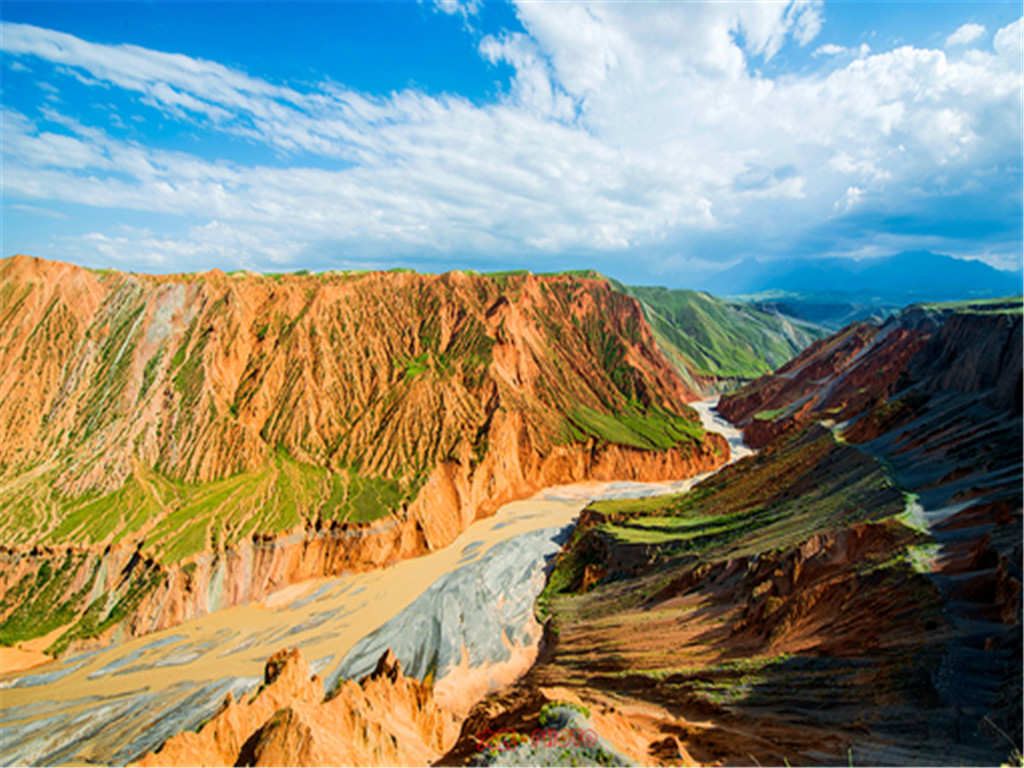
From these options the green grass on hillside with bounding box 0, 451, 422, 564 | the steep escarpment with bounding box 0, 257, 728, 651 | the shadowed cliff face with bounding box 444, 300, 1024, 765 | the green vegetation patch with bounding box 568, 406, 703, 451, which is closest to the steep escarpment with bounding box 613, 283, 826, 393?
the green vegetation patch with bounding box 568, 406, 703, 451

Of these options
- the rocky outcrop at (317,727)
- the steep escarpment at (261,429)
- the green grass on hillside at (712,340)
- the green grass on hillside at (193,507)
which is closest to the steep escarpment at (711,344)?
the green grass on hillside at (712,340)

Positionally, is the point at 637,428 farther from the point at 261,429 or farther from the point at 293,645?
the point at 293,645

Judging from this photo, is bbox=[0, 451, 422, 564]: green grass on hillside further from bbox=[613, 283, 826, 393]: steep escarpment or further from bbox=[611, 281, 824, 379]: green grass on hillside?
bbox=[611, 281, 824, 379]: green grass on hillside

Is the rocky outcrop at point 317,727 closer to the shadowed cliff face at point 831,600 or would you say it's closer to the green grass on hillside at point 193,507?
the shadowed cliff face at point 831,600

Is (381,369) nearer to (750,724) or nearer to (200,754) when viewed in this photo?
(200,754)

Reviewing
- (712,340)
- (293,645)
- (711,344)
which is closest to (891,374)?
(293,645)

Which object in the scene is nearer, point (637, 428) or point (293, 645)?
point (293, 645)

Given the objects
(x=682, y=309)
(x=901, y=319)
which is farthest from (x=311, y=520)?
(x=682, y=309)
